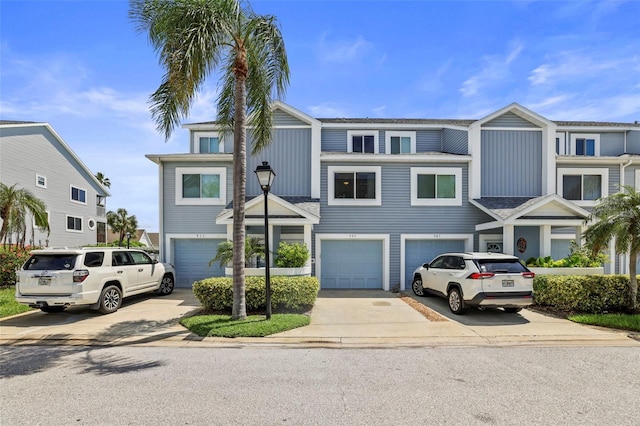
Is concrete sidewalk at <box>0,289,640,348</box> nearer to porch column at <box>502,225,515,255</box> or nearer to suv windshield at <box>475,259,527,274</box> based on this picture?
suv windshield at <box>475,259,527,274</box>

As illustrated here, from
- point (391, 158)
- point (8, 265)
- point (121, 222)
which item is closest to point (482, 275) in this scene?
point (391, 158)

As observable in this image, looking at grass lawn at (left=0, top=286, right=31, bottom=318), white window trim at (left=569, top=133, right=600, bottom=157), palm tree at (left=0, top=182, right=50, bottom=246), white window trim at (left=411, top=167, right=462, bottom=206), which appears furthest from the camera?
white window trim at (left=569, top=133, right=600, bottom=157)

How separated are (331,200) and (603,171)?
1187cm

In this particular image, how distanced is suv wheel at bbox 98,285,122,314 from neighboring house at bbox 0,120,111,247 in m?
14.2

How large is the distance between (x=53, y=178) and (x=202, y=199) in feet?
54.6

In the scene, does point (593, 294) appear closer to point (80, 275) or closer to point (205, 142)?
point (80, 275)

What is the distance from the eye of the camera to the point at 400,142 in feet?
57.2

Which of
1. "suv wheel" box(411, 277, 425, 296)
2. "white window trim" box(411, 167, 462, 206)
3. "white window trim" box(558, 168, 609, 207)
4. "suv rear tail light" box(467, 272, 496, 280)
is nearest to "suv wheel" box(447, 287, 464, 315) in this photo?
"suv rear tail light" box(467, 272, 496, 280)

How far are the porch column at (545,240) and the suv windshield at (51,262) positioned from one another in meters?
15.0

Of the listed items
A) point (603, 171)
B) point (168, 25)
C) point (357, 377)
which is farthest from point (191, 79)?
point (603, 171)

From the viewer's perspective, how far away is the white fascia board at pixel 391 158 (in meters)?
13.9

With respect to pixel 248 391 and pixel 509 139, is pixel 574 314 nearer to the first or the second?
pixel 509 139

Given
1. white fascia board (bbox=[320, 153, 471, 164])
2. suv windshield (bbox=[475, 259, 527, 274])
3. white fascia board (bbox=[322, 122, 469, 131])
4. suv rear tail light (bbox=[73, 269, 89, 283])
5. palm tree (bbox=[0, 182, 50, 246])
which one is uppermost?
white fascia board (bbox=[322, 122, 469, 131])

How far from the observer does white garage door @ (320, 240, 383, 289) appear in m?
14.0
